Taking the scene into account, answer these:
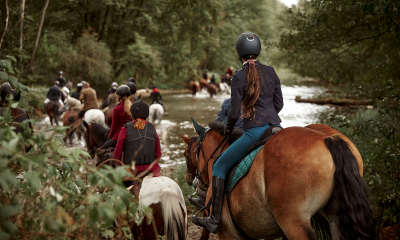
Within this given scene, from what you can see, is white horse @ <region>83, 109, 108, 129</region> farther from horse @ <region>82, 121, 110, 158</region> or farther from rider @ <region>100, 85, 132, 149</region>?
rider @ <region>100, 85, 132, 149</region>

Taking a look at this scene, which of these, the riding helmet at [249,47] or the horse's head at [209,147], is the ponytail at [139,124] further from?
the riding helmet at [249,47]

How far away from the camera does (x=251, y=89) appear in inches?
139

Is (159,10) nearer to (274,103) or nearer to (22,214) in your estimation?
(274,103)

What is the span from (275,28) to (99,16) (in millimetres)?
38259

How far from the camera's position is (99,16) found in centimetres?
3164

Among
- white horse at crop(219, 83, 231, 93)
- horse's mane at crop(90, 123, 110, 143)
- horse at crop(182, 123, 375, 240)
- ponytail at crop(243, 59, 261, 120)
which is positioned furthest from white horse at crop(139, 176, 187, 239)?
white horse at crop(219, 83, 231, 93)

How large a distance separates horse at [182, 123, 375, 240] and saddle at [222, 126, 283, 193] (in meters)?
0.12

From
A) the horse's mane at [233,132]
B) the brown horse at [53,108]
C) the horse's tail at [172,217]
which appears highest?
the horse's mane at [233,132]

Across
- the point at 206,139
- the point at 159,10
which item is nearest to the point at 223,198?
the point at 206,139

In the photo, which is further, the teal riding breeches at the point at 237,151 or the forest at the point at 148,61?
the teal riding breeches at the point at 237,151

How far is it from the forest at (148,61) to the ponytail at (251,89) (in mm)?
1851

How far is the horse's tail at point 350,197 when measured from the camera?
279cm

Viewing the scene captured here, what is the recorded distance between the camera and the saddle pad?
11.5 ft

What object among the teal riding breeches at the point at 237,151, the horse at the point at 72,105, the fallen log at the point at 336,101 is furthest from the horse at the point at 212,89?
the teal riding breeches at the point at 237,151
